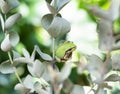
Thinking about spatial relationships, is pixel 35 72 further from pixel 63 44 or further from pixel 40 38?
pixel 40 38

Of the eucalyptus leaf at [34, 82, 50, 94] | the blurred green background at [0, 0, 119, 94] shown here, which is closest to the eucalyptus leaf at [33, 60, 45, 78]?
the eucalyptus leaf at [34, 82, 50, 94]

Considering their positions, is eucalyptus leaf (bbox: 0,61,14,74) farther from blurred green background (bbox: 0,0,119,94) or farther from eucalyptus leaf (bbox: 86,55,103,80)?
blurred green background (bbox: 0,0,119,94)

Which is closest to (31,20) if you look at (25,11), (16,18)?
(25,11)

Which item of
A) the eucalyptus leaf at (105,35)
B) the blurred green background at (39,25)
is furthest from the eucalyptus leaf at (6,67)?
the blurred green background at (39,25)

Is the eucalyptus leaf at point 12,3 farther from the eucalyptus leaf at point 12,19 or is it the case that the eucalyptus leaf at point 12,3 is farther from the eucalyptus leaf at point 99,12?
the eucalyptus leaf at point 99,12

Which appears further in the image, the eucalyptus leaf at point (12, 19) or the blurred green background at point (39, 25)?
the blurred green background at point (39, 25)
